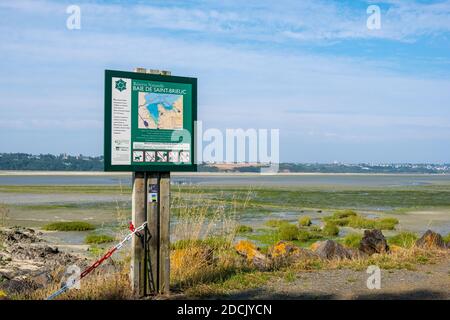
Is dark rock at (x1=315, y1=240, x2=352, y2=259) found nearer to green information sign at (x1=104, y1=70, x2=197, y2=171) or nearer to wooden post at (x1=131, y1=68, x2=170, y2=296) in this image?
wooden post at (x1=131, y1=68, x2=170, y2=296)

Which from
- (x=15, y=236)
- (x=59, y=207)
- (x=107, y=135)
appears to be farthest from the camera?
(x=59, y=207)

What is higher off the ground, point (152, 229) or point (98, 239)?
point (152, 229)

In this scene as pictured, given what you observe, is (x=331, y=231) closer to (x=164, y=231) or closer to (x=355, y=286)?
(x=355, y=286)

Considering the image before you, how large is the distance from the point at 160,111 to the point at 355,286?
4.22m

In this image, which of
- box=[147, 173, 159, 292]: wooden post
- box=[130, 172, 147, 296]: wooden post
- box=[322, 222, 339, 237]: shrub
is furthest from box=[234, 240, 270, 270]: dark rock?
box=[322, 222, 339, 237]: shrub

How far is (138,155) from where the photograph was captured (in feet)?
26.2

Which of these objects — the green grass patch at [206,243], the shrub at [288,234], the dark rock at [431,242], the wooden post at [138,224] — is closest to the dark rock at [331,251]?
the dark rock at [431,242]

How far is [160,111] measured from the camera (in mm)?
8156

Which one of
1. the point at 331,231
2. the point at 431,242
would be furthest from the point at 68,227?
the point at 431,242

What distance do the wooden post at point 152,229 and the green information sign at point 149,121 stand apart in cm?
23

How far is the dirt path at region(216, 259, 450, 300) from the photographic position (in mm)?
8547

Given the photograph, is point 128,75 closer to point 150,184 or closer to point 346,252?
point 150,184

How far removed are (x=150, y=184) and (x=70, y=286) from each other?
180cm
